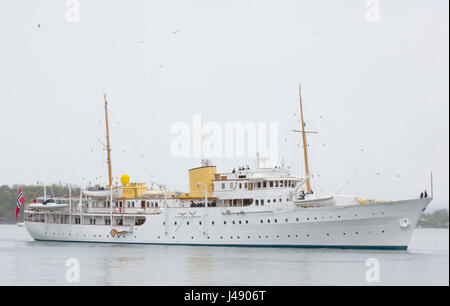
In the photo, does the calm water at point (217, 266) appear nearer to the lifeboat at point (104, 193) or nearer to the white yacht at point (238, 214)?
the white yacht at point (238, 214)

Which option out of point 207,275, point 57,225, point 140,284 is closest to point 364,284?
point 207,275

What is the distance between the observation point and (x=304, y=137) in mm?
51938

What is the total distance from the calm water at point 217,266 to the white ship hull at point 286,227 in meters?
1.16

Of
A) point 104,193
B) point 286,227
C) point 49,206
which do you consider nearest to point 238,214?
point 286,227

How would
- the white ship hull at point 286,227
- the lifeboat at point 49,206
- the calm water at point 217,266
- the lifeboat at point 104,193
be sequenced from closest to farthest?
1. the calm water at point 217,266
2. the white ship hull at point 286,227
3. the lifeboat at point 104,193
4. the lifeboat at point 49,206

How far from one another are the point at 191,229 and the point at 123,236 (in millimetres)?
6662

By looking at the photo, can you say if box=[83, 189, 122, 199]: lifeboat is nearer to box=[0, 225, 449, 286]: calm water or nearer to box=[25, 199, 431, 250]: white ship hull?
box=[25, 199, 431, 250]: white ship hull

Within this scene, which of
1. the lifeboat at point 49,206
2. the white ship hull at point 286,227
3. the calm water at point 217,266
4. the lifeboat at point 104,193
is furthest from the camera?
the lifeboat at point 49,206

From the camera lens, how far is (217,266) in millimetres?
37969

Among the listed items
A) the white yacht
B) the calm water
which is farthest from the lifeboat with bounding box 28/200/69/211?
the calm water

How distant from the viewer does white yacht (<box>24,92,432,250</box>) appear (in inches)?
1837

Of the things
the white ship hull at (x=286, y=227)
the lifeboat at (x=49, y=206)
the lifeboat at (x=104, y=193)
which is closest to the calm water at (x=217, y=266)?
the white ship hull at (x=286, y=227)

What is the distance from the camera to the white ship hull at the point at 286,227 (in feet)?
153
